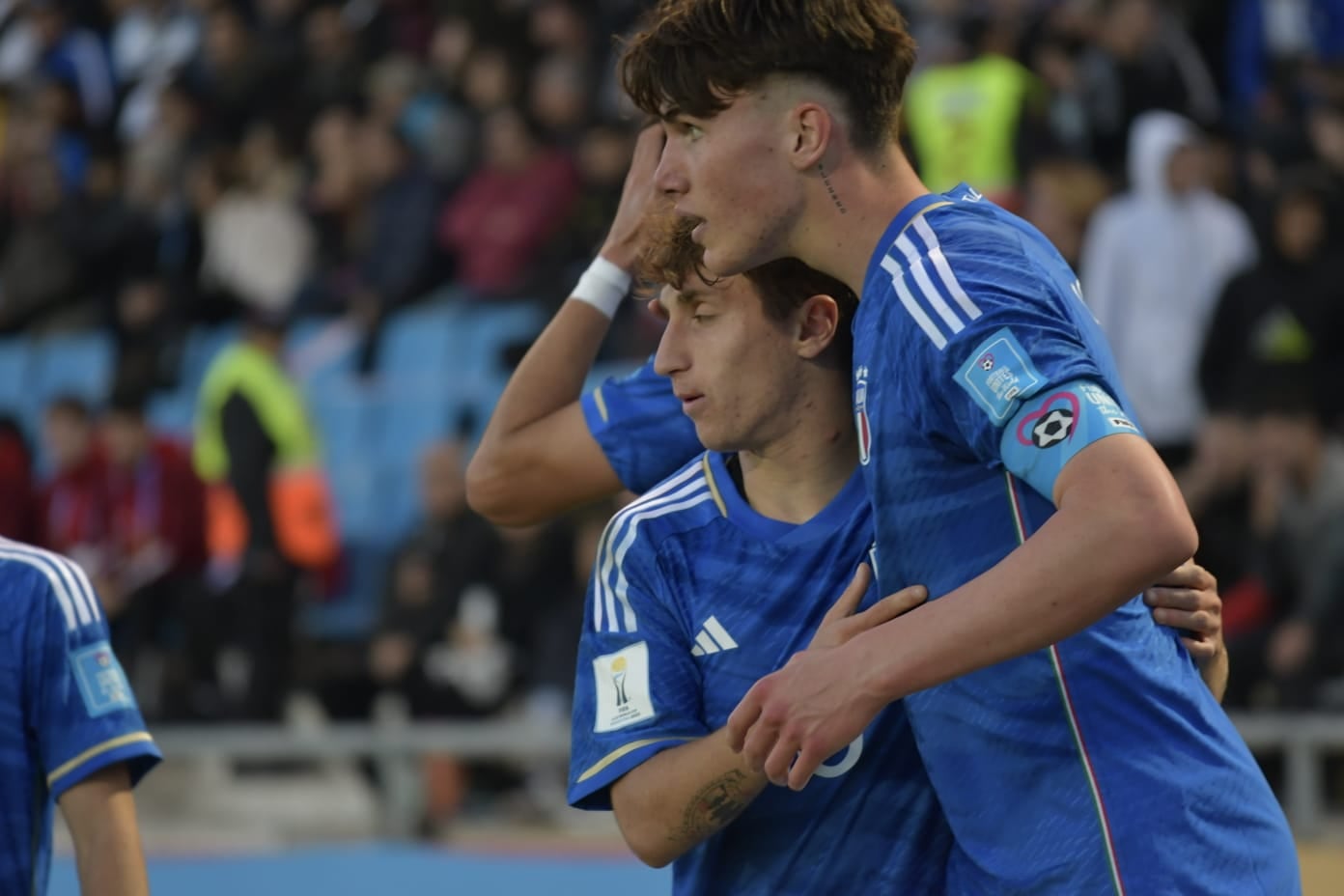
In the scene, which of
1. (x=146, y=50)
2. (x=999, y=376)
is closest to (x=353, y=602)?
(x=146, y=50)

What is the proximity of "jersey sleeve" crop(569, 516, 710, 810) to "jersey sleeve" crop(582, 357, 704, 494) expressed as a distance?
12.7 inches

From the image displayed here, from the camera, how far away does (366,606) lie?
37.4 ft

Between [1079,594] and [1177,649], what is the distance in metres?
0.46

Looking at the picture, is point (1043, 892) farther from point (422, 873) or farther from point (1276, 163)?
point (1276, 163)

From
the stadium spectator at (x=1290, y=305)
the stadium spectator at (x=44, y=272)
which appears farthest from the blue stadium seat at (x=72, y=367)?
the stadium spectator at (x=1290, y=305)

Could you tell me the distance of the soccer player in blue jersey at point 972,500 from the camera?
2.28 m

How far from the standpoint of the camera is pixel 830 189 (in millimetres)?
2686

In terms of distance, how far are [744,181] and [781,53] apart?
0.55 ft

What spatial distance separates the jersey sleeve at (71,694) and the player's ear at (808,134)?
52.7 inches

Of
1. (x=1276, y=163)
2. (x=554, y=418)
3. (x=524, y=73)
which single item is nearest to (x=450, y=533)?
(x=524, y=73)

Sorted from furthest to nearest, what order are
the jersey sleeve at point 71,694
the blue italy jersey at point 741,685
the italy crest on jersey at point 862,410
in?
1. the jersey sleeve at point 71,694
2. the blue italy jersey at point 741,685
3. the italy crest on jersey at point 862,410

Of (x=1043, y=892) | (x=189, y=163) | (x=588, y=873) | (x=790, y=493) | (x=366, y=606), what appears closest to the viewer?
(x=1043, y=892)

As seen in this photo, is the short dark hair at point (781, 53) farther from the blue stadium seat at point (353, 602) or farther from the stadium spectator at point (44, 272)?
the stadium spectator at point (44, 272)

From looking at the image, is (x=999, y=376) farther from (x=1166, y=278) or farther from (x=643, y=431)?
(x=1166, y=278)
